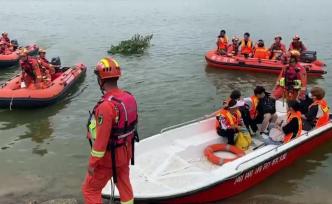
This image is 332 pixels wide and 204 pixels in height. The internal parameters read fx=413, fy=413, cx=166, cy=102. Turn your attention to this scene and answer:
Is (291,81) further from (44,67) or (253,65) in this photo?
(44,67)

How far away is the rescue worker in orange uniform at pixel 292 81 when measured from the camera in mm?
9281

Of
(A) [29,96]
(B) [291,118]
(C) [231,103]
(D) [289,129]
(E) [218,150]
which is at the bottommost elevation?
(E) [218,150]

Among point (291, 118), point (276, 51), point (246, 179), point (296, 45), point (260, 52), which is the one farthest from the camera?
point (260, 52)

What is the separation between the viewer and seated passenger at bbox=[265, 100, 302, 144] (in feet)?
23.7

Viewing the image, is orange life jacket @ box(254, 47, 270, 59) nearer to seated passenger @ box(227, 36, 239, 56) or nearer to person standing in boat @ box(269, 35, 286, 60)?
person standing in boat @ box(269, 35, 286, 60)

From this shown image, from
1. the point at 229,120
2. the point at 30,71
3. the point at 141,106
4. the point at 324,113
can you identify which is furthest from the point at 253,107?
the point at 30,71

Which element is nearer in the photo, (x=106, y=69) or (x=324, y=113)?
(x=106, y=69)

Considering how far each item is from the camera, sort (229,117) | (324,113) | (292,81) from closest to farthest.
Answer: (229,117) < (324,113) < (292,81)

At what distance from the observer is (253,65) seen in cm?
1505

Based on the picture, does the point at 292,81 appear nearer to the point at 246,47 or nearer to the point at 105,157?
the point at 105,157

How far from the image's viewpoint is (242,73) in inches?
601

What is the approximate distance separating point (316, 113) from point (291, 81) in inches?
61.0

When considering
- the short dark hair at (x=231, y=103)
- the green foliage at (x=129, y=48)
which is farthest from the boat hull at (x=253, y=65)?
the short dark hair at (x=231, y=103)

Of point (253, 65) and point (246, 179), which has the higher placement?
point (253, 65)
